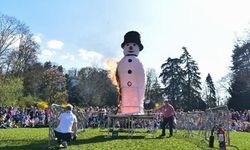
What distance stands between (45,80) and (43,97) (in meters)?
5.33

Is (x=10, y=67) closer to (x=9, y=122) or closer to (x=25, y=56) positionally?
(x=25, y=56)

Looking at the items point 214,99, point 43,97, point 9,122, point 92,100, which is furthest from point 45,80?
point 9,122

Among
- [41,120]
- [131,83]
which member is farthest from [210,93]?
[131,83]

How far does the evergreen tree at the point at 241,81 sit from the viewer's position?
2650 inches

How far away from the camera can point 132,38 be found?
26781mm

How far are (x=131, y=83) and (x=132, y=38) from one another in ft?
9.64

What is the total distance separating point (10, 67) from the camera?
256 ft

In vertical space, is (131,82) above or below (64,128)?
above

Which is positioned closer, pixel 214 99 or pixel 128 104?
pixel 128 104

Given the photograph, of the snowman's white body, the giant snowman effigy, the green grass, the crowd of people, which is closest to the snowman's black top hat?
the giant snowman effigy

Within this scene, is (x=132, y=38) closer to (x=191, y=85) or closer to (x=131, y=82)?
(x=131, y=82)

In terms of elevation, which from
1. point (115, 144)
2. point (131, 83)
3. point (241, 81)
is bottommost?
point (115, 144)

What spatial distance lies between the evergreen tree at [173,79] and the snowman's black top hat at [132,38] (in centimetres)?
6379

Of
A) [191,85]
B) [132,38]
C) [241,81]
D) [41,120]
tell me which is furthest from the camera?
[191,85]
